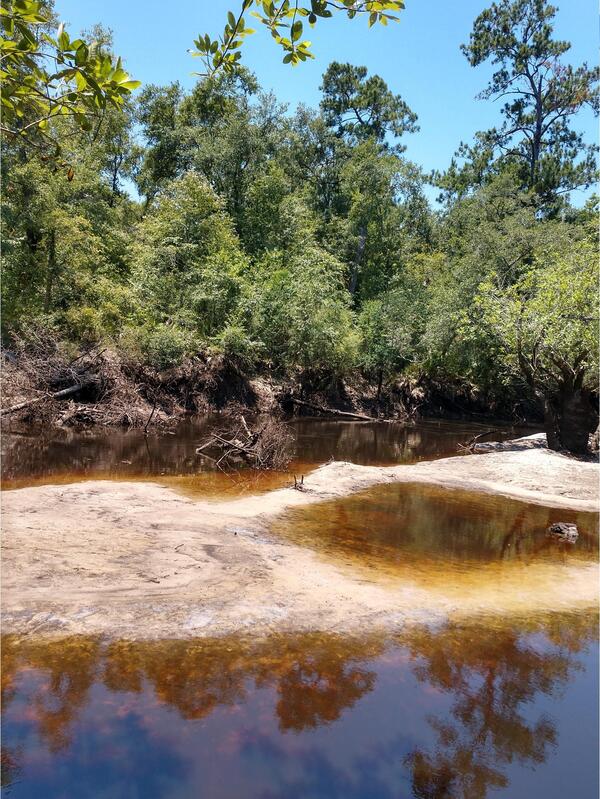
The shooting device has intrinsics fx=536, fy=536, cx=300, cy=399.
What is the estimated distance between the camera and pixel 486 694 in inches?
215

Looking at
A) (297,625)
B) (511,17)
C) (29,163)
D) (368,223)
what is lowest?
(297,625)

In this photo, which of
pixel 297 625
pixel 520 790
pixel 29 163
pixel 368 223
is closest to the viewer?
pixel 520 790

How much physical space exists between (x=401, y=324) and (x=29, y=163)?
859 inches

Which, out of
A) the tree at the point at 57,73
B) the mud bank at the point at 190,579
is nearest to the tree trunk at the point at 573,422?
the mud bank at the point at 190,579

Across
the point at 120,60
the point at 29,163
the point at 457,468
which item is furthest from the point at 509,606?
the point at 29,163

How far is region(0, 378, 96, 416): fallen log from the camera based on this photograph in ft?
63.7

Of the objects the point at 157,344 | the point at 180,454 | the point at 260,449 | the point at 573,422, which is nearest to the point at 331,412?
the point at 157,344

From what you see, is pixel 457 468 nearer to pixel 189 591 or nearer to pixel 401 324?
pixel 189 591

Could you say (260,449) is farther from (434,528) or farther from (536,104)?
(536,104)

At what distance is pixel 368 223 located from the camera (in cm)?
4212

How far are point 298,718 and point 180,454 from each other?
13.3 metres

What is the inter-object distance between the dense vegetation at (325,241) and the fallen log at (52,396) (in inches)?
103

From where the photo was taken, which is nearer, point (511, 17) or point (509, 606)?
point (509, 606)

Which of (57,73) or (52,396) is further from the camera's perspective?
(52,396)
